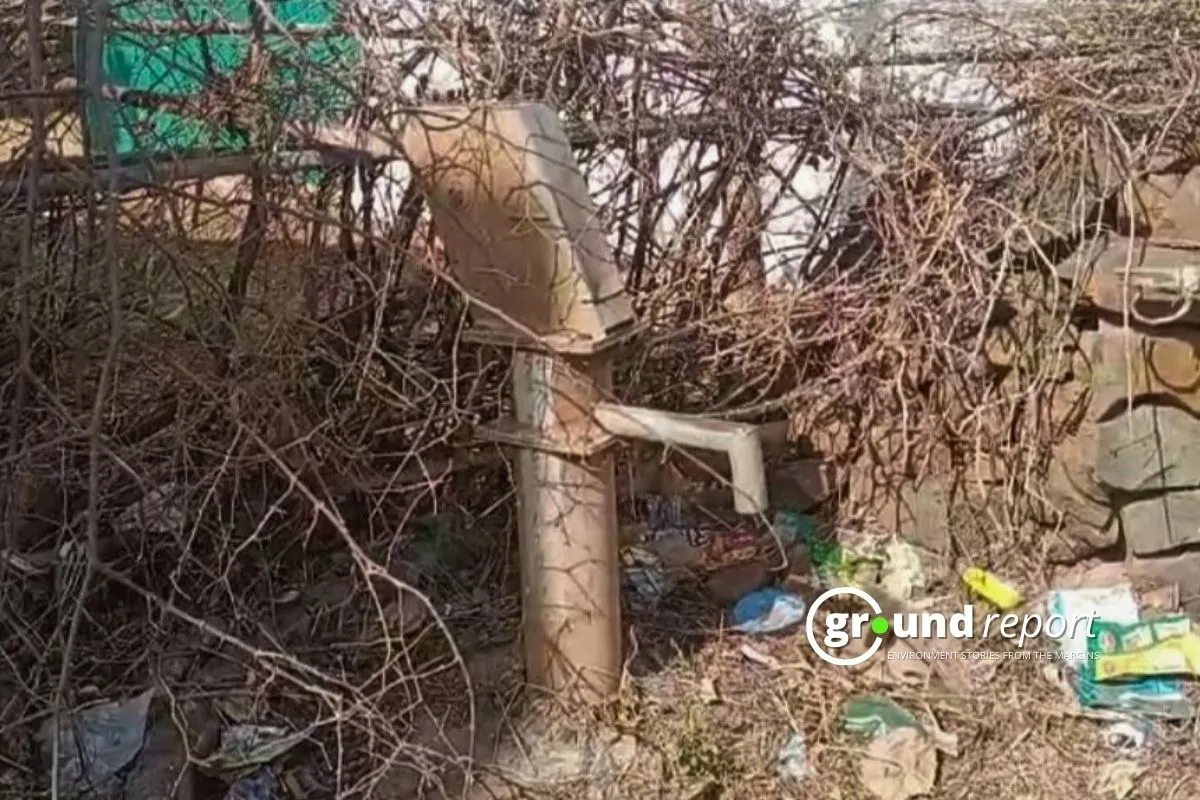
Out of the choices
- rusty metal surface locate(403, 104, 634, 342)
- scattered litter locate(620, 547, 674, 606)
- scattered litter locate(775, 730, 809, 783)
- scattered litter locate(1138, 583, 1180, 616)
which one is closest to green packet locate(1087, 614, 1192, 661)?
scattered litter locate(1138, 583, 1180, 616)

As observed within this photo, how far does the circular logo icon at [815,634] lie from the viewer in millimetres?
3379

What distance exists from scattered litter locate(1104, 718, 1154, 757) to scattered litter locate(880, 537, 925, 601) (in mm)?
732

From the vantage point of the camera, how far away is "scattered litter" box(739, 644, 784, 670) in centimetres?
333

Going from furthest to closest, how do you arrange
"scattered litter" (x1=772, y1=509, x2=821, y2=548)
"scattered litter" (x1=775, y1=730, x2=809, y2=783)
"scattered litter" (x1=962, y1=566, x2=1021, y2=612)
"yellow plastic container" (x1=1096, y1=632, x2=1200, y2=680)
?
1. "scattered litter" (x1=772, y1=509, x2=821, y2=548)
2. "scattered litter" (x1=962, y1=566, x2=1021, y2=612)
3. "yellow plastic container" (x1=1096, y1=632, x2=1200, y2=680)
4. "scattered litter" (x1=775, y1=730, x2=809, y2=783)

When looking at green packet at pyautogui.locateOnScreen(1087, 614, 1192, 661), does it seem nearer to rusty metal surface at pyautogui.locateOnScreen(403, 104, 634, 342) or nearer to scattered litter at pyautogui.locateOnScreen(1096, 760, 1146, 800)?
scattered litter at pyautogui.locateOnScreen(1096, 760, 1146, 800)

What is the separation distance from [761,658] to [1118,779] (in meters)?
0.83

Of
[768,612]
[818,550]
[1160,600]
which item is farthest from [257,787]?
[1160,600]

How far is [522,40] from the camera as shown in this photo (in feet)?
12.7

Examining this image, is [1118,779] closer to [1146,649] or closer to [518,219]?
[1146,649]

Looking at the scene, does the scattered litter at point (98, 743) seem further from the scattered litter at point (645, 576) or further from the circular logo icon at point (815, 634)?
the circular logo icon at point (815, 634)

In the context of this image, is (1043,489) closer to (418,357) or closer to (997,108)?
(997,108)

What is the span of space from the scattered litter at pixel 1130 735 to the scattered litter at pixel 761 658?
73 centimetres

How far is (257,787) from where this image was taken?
113 inches

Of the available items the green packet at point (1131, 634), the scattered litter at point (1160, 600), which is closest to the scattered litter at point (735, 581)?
the green packet at point (1131, 634)
